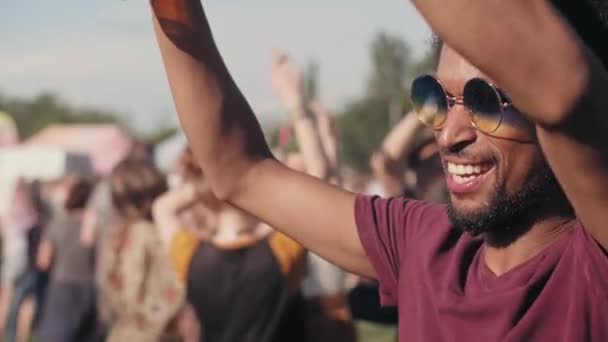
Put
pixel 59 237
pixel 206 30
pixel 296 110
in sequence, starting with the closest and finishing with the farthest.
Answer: pixel 206 30 → pixel 296 110 → pixel 59 237

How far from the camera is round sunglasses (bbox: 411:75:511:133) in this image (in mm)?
2207

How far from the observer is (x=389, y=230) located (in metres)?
2.65

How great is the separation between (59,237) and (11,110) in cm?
4381

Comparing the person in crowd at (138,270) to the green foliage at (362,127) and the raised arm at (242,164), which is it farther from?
the green foliage at (362,127)

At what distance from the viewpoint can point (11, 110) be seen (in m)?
52.5

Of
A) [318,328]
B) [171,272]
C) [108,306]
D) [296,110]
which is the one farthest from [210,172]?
[108,306]

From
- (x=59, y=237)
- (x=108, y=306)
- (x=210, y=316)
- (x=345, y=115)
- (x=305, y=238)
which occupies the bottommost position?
(x=345, y=115)

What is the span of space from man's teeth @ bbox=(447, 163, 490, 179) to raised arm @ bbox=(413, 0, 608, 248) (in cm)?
40

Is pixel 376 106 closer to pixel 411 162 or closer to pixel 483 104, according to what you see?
pixel 411 162

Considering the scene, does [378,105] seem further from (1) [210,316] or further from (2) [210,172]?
(2) [210,172]

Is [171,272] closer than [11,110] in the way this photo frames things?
Yes

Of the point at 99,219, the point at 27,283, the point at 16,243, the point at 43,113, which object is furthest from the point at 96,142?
the point at 43,113

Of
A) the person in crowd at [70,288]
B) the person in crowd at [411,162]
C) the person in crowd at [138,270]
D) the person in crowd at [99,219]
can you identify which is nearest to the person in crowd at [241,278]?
the person in crowd at [138,270]

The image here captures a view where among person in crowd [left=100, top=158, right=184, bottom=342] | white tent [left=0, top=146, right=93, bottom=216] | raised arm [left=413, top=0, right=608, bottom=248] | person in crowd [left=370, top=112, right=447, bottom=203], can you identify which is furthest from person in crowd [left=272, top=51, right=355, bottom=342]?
white tent [left=0, top=146, right=93, bottom=216]
